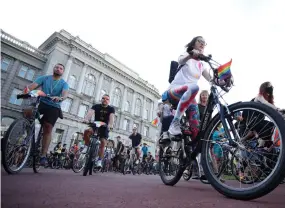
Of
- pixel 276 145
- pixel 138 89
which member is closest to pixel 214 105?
pixel 276 145

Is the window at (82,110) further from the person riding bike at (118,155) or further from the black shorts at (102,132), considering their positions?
the black shorts at (102,132)

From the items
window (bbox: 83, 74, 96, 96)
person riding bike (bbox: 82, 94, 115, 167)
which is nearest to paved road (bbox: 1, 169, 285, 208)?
person riding bike (bbox: 82, 94, 115, 167)

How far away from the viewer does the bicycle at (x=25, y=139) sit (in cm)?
234

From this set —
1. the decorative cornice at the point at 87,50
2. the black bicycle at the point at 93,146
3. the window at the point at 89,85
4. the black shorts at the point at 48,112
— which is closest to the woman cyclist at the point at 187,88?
the black bicycle at the point at 93,146

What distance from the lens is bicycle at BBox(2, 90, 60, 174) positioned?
92.1 inches

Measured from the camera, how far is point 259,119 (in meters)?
1.47

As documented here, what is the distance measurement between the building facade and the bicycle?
18.3 meters

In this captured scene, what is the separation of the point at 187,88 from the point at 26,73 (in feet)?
84.2

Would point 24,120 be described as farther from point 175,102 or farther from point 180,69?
point 180,69

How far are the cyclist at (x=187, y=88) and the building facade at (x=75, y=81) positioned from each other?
20.1m

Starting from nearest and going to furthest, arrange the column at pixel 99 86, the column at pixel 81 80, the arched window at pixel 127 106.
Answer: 1. the column at pixel 81 80
2. the column at pixel 99 86
3. the arched window at pixel 127 106

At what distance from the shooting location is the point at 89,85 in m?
27.5

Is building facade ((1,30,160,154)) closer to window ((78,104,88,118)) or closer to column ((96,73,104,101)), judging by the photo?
window ((78,104,88,118))

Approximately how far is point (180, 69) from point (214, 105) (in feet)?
2.98
